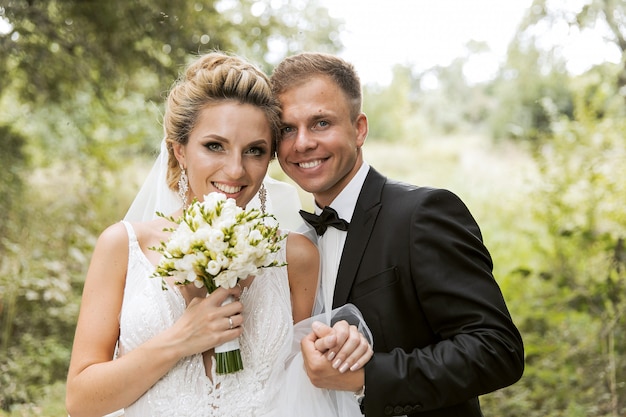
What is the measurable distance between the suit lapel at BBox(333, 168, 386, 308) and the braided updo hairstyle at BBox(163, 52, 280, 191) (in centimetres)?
51

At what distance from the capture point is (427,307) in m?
2.44

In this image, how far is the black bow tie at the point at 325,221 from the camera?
2.80 metres

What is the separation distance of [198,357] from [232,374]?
0.56 ft

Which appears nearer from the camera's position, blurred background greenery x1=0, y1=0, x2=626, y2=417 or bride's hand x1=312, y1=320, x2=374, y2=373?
bride's hand x1=312, y1=320, x2=374, y2=373

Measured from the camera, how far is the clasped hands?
2312mm

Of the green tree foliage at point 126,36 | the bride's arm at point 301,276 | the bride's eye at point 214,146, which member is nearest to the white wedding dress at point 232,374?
the bride's arm at point 301,276

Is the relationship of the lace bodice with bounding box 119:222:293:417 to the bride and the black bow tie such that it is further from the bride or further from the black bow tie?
the black bow tie

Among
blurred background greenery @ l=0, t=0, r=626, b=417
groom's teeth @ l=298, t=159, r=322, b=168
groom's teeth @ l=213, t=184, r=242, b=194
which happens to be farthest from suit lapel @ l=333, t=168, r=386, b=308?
blurred background greenery @ l=0, t=0, r=626, b=417

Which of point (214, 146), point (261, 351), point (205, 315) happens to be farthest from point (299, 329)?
point (214, 146)

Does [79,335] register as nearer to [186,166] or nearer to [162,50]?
[186,166]

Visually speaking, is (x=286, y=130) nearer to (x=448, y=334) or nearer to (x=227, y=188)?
(x=227, y=188)

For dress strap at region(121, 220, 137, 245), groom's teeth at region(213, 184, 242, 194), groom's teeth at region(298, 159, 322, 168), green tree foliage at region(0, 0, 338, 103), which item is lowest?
dress strap at region(121, 220, 137, 245)

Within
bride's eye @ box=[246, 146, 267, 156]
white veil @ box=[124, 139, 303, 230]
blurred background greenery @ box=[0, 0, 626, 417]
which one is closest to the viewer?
bride's eye @ box=[246, 146, 267, 156]

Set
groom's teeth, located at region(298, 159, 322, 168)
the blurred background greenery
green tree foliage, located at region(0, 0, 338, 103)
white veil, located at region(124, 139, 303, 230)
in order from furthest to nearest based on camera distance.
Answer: green tree foliage, located at region(0, 0, 338, 103), the blurred background greenery, white veil, located at region(124, 139, 303, 230), groom's teeth, located at region(298, 159, 322, 168)
